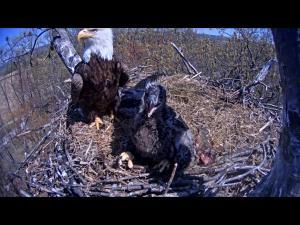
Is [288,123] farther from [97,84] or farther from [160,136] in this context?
[97,84]

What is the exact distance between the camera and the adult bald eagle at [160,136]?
262cm

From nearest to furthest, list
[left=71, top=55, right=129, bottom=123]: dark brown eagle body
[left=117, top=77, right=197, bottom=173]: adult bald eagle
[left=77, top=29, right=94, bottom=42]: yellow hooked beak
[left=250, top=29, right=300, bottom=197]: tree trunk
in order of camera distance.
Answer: [left=250, top=29, right=300, bottom=197]: tree trunk
[left=117, top=77, right=197, bottom=173]: adult bald eagle
[left=77, top=29, right=94, bottom=42]: yellow hooked beak
[left=71, top=55, right=129, bottom=123]: dark brown eagle body

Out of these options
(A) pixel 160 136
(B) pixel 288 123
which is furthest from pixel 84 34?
(B) pixel 288 123

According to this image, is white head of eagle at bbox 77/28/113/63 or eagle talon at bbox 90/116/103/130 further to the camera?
eagle talon at bbox 90/116/103/130

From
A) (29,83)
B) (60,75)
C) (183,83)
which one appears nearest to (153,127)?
(183,83)

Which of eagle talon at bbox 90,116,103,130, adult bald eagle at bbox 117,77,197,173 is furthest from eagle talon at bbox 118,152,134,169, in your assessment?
eagle talon at bbox 90,116,103,130

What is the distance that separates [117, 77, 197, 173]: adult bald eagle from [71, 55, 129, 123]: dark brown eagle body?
0.46 metres

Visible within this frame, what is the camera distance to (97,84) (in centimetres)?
321

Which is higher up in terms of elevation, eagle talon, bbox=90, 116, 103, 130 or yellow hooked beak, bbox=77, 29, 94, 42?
yellow hooked beak, bbox=77, 29, 94, 42

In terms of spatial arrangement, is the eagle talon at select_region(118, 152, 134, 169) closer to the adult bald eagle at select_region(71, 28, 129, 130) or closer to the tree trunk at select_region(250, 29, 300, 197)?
the adult bald eagle at select_region(71, 28, 129, 130)

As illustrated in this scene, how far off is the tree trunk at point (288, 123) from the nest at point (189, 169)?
40 centimetres

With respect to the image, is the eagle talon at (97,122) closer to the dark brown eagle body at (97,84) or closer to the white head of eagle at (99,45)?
the dark brown eagle body at (97,84)

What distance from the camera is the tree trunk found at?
175 centimetres
